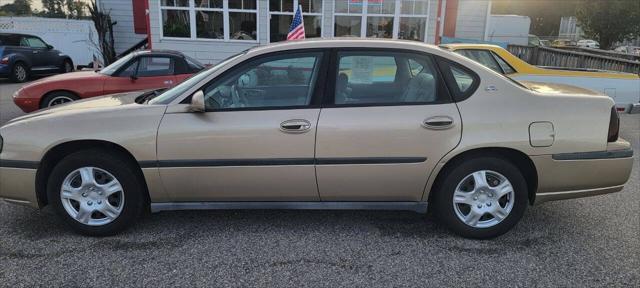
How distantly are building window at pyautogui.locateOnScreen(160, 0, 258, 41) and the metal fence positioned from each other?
27.5 ft

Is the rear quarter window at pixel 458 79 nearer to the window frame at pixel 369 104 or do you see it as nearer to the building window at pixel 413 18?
the window frame at pixel 369 104

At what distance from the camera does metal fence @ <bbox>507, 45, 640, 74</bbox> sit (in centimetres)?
1010

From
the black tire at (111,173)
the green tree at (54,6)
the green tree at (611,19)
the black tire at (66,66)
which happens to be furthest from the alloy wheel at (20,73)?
the green tree at (54,6)

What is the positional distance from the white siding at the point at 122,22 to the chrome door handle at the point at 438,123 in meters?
14.6

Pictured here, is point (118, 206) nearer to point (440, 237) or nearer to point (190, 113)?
point (190, 113)

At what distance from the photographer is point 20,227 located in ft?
12.5

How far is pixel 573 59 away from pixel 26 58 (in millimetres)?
15972

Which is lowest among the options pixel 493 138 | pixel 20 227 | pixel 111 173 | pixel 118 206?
pixel 20 227

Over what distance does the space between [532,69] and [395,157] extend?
16.3 ft

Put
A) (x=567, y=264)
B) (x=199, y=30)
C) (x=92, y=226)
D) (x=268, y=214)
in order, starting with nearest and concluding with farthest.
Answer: (x=567, y=264)
(x=92, y=226)
(x=268, y=214)
(x=199, y=30)

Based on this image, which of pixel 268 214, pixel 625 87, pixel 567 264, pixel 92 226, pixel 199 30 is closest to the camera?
pixel 567 264

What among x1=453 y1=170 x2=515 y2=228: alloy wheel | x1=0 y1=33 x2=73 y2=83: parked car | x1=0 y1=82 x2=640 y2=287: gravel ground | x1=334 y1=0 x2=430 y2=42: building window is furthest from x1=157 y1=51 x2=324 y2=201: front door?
x1=0 y1=33 x2=73 y2=83: parked car

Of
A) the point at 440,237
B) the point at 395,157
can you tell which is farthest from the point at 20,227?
the point at 440,237

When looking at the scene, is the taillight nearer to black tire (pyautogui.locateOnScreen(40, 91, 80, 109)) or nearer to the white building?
black tire (pyautogui.locateOnScreen(40, 91, 80, 109))
